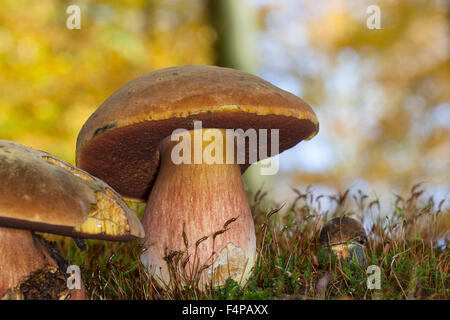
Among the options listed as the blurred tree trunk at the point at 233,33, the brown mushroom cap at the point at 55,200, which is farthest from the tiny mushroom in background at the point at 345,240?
the blurred tree trunk at the point at 233,33

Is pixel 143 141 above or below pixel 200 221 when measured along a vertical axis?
above

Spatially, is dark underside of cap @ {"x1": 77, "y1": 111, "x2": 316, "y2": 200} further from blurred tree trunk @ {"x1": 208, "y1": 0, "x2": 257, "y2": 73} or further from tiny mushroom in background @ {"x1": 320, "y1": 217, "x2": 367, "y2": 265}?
blurred tree trunk @ {"x1": 208, "y1": 0, "x2": 257, "y2": 73}

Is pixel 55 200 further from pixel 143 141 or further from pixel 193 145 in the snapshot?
pixel 193 145

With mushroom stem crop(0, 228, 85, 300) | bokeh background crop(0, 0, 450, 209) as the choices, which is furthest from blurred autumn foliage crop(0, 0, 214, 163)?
mushroom stem crop(0, 228, 85, 300)

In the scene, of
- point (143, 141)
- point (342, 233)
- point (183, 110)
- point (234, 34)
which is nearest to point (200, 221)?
point (143, 141)

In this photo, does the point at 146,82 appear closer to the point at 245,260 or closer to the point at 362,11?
the point at 245,260

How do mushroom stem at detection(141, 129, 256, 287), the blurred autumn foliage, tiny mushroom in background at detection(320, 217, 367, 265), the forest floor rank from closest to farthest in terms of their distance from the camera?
the forest floor → mushroom stem at detection(141, 129, 256, 287) → tiny mushroom in background at detection(320, 217, 367, 265) → the blurred autumn foliage
